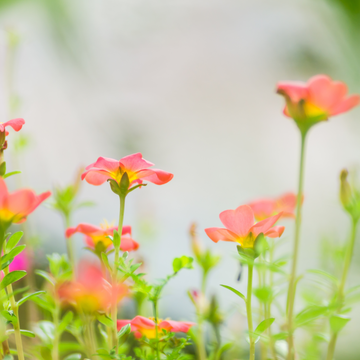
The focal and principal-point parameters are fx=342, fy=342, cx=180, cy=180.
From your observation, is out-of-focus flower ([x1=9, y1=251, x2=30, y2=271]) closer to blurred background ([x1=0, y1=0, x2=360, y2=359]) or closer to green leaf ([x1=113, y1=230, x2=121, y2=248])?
green leaf ([x1=113, y1=230, x2=121, y2=248])

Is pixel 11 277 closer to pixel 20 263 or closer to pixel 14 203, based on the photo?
pixel 14 203

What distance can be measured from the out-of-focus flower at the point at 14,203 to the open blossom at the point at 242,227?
5.1 inches

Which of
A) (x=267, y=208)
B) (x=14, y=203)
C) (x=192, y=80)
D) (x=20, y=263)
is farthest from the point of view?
(x=192, y=80)

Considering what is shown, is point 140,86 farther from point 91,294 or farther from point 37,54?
point 91,294

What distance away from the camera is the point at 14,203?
0.23 m

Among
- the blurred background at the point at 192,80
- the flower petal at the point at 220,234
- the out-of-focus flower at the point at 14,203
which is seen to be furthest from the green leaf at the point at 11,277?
the blurred background at the point at 192,80

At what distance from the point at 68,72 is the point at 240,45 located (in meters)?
0.83

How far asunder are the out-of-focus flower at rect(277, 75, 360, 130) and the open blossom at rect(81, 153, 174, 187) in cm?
13

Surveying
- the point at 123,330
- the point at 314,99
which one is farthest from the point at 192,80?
the point at 123,330

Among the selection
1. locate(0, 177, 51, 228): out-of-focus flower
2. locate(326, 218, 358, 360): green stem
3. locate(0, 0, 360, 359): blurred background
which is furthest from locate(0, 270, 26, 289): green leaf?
locate(0, 0, 360, 359): blurred background

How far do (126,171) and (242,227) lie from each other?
10 centimetres

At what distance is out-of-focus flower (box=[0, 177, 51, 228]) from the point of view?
22 centimetres

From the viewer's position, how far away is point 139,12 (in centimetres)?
161

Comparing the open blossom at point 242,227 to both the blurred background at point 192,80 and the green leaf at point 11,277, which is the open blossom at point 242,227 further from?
the blurred background at point 192,80
